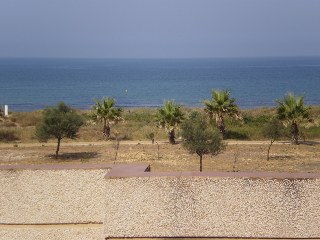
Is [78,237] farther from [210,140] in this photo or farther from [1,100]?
[1,100]

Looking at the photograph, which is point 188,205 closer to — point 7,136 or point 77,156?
point 77,156

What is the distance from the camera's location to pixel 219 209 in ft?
35.9

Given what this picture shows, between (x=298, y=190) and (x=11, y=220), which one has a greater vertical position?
(x=298, y=190)

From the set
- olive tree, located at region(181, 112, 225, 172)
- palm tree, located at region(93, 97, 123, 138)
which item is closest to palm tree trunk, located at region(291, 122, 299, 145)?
olive tree, located at region(181, 112, 225, 172)

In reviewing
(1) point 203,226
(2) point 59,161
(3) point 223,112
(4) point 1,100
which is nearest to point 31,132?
(2) point 59,161

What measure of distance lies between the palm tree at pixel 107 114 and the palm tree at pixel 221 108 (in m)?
7.25

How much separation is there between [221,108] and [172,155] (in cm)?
888

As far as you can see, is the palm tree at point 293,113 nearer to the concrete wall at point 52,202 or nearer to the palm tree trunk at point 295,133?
the palm tree trunk at point 295,133

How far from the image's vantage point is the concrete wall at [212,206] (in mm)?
10758

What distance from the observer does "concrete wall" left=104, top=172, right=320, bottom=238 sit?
424 inches

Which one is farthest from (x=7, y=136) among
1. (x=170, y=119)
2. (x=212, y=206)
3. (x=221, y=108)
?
(x=212, y=206)

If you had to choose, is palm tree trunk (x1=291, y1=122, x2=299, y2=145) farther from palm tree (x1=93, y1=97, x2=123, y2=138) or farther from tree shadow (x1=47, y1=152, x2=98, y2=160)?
tree shadow (x1=47, y1=152, x2=98, y2=160)

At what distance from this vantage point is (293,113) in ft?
113

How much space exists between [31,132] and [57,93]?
7905 centimetres
